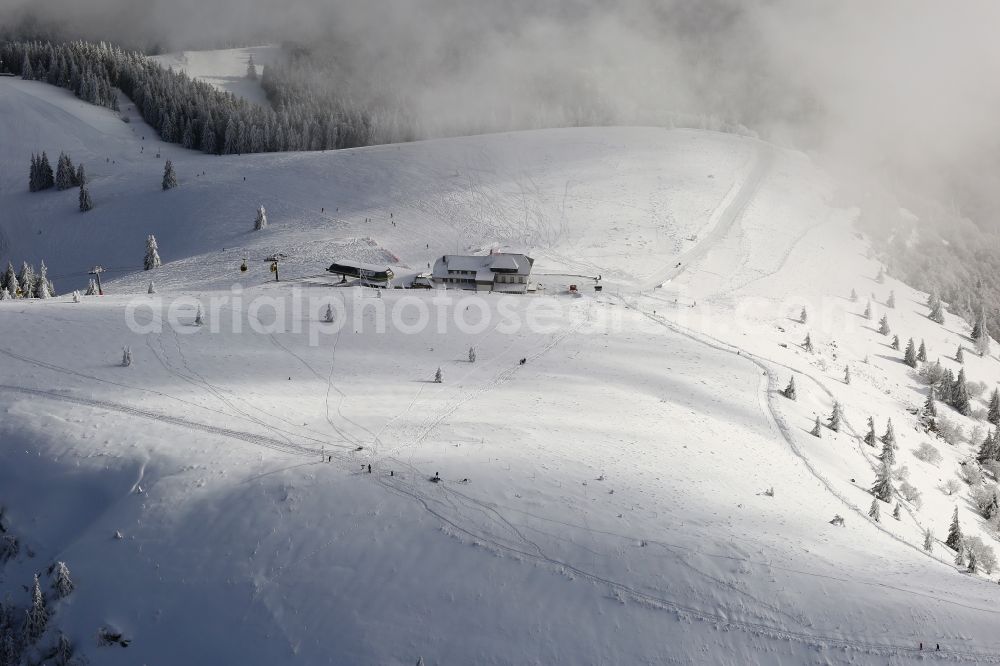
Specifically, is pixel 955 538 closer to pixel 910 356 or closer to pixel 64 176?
pixel 910 356

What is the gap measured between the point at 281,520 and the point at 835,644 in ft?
63.7

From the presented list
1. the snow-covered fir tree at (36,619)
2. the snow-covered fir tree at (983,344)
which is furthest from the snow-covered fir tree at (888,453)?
the snow-covered fir tree at (36,619)

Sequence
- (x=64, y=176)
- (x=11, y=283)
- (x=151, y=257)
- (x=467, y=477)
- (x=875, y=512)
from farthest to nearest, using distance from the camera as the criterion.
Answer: (x=64, y=176), (x=151, y=257), (x=11, y=283), (x=875, y=512), (x=467, y=477)

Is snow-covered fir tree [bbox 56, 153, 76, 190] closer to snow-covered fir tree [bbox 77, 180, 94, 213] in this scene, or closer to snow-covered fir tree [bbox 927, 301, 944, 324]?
snow-covered fir tree [bbox 77, 180, 94, 213]

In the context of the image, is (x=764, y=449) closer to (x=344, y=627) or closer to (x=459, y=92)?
(x=344, y=627)

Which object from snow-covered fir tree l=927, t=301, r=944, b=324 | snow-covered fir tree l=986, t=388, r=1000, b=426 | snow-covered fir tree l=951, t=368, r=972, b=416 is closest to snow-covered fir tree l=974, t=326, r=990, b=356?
snow-covered fir tree l=927, t=301, r=944, b=324

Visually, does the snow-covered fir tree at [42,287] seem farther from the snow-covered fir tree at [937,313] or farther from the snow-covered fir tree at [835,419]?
the snow-covered fir tree at [937,313]

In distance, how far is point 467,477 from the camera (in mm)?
29344

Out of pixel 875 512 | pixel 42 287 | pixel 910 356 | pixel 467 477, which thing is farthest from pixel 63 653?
pixel 910 356

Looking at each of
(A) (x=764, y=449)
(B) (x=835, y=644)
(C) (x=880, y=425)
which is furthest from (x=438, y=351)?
(C) (x=880, y=425)

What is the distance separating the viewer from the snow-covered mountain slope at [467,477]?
23438 mm

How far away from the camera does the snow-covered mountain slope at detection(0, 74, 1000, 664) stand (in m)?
23.4

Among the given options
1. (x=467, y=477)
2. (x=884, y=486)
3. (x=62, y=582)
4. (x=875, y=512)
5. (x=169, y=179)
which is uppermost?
(x=169, y=179)

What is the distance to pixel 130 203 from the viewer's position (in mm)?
97688
